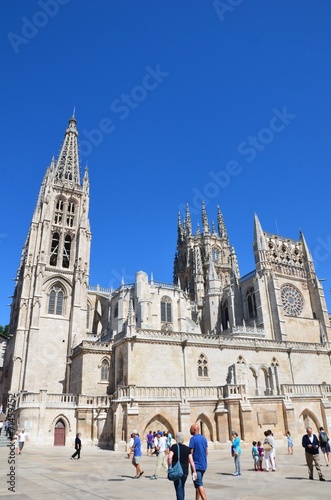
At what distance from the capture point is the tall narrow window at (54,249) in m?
46.2

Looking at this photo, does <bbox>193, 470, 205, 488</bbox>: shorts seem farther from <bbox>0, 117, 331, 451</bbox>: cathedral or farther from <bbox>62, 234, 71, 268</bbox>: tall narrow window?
<bbox>62, 234, 71, 268</bbox>: tall narrow window

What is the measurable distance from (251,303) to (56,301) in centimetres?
2359

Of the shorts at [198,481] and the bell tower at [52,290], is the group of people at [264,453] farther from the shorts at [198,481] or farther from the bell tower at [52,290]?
the bell tower at [52,290]

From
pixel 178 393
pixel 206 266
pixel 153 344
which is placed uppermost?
pixel 206 266

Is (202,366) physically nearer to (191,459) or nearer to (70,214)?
(191,459)

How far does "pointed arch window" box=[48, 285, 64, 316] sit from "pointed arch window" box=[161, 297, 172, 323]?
12.0 m

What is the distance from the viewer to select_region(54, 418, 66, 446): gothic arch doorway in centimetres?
2619

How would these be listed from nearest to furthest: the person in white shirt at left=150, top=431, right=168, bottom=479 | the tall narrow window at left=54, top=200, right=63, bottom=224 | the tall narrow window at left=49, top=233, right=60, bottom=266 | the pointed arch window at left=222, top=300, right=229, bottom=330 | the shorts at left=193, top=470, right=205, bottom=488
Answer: the shorts at left=193, top=470, right=205, bottom=488 → the person in white shirt at left=150, top=431, right=168, bottom=479 → the tall narrow window at left=49, top=233, right=60, bottom=266 → the tall narrow window at left=54, top=200, right=63, bottom=224 → the pointed arch window at left=222, top=300, right=229, bottom=330

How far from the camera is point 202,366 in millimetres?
30297

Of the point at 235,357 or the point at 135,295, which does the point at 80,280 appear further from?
the point at 235,357

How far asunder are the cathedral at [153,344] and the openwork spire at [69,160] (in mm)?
219

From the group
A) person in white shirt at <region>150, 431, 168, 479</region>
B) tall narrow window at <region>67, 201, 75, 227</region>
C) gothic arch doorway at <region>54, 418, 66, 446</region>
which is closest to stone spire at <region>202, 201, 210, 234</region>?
tall narrow window at <region>67, 201, 75, 227</region>

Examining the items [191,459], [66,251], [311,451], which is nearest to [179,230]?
[66,251]

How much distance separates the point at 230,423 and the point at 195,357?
25.5ft
